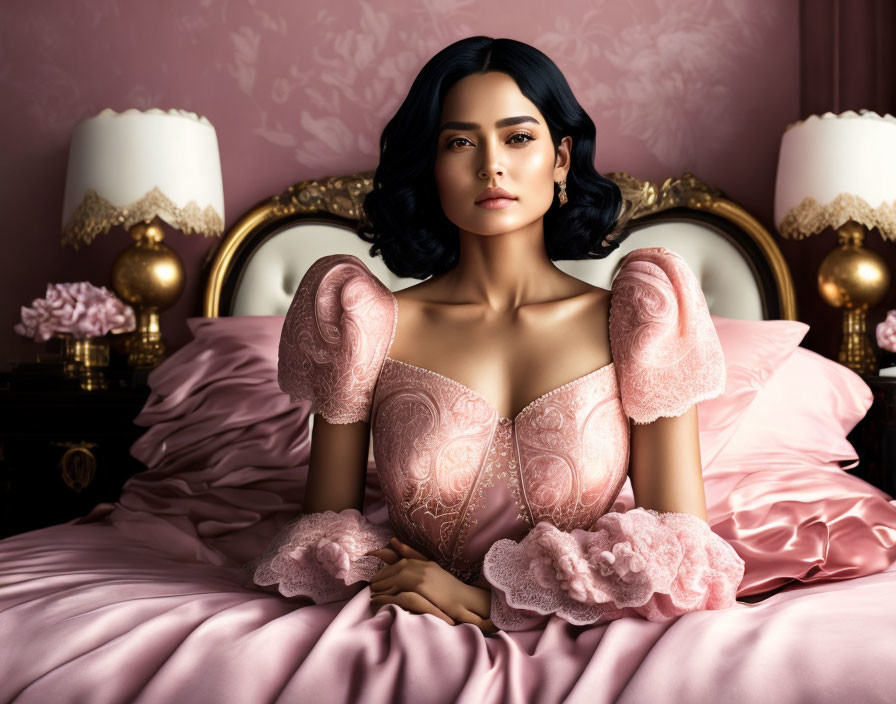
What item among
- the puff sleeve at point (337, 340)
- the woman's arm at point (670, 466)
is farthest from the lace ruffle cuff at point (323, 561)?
the woman's arm at point (670, 466)

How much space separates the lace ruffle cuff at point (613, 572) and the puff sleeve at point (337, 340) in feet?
1.16

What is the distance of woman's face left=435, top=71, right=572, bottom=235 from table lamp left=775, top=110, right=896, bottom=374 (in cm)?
142

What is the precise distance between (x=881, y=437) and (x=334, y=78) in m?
1.91

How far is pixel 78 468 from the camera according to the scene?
2457mm

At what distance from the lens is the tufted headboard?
2.68 meters

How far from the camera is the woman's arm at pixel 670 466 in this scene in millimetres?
1293

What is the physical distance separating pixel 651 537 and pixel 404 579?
0.34 metres

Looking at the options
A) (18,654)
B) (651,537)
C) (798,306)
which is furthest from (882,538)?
(18,654)

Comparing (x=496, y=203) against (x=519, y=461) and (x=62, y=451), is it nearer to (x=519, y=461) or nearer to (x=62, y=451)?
(x=519, y=461)

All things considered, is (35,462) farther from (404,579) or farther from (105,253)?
(404,579)

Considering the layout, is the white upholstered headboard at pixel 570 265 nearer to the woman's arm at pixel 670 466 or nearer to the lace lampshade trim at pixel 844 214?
the lace lampshade trim at pixel 844 214

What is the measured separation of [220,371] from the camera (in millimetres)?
2131

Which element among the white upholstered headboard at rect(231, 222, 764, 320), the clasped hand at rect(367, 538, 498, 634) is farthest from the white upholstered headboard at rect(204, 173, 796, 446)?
the clasped hand at rect(367, 538, 498, 634)

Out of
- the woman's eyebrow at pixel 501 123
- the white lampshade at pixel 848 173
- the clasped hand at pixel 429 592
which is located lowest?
the clasped hand at pixel 429 592
